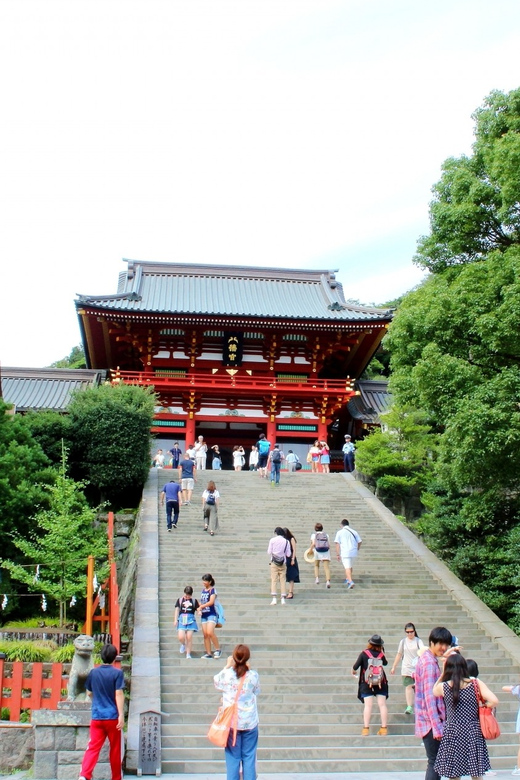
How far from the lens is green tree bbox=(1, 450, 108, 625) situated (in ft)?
48.9

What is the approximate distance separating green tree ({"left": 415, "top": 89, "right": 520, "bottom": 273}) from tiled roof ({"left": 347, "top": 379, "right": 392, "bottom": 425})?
1450 cm

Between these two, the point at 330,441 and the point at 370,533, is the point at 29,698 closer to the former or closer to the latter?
the point at 370,533

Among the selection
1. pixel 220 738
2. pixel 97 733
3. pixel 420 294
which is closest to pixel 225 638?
pixel 97 733

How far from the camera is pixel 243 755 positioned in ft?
22.1

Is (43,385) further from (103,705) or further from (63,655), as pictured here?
(103,705)

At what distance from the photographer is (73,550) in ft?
50.9

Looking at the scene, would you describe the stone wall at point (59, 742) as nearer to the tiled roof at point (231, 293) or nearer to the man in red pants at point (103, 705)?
the man in red pants at point (103, 705)

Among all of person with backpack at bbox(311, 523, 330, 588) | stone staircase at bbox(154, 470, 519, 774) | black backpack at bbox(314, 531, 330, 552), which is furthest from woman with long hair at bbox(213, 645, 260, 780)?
black backpack at bbox(314, 531, 330, 552)

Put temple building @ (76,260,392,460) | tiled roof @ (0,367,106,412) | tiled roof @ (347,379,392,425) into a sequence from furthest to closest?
tiled roof @ (347,379,392,425), temple building @ (76,260,392,460), tiled roof @ (0,367,106,412)

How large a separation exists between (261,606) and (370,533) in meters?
5.43

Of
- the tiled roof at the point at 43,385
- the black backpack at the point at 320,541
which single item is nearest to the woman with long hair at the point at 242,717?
the black backpack at the point at 320,541

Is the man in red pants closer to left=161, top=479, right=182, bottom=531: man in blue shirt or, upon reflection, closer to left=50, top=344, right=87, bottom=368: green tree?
left=161, top=479, right=182, bottom=531: man in blue shirt

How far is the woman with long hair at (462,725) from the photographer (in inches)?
243

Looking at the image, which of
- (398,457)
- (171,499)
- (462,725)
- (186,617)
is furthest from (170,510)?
(462,725)
